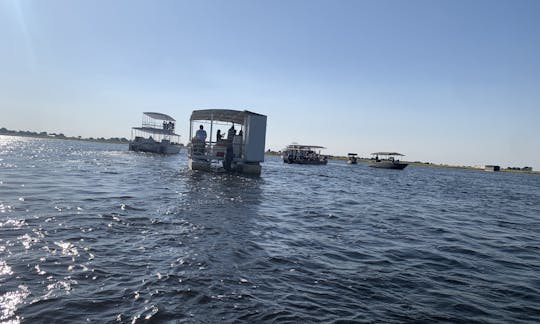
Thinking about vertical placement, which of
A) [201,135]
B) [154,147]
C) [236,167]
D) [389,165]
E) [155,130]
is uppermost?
[155,130]

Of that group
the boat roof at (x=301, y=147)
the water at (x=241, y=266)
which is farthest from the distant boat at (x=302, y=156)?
the water at (x=241, y=266)

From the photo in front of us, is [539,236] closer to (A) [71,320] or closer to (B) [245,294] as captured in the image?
(B) [245,294]

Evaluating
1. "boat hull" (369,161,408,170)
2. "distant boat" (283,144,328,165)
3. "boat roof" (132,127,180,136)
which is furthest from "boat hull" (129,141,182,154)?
"boat hull" (369,161,408,170)

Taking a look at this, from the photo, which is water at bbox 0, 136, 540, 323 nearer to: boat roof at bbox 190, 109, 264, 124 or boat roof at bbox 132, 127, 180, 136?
boat roof at bbox 190, 109, 264, 124

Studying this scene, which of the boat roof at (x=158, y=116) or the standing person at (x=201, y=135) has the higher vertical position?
the boat roof at (x=158, y=116)

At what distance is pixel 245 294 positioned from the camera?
616 centimetres

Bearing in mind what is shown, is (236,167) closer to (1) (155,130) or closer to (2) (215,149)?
(2) (215,149)

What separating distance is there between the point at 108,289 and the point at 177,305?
4.23ft

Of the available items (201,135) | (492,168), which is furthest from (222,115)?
(492,168)

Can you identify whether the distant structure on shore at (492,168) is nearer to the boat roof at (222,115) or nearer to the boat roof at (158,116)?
the boat roof at (158,116)

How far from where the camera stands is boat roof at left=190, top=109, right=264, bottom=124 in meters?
30.9

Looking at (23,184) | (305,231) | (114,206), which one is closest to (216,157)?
(23,184)

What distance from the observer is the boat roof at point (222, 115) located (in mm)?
30897

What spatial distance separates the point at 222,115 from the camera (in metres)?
33.8
